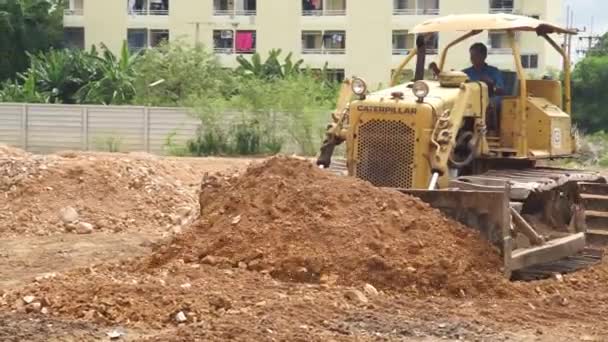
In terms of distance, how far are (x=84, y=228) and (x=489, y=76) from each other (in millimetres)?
5930

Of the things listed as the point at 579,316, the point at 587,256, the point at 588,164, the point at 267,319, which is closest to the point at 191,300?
the point at 267,319

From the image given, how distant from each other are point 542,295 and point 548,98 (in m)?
3.58

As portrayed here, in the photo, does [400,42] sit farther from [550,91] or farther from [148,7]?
[550,91]

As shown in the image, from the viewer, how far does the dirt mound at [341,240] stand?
955cm

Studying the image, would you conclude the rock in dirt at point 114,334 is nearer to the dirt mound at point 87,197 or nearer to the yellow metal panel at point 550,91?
the yellow metal panel at point 550,91

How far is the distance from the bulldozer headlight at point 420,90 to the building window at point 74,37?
157 feet

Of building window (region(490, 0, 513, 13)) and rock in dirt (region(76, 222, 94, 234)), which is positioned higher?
building window (region(490, 0, 513, 13))

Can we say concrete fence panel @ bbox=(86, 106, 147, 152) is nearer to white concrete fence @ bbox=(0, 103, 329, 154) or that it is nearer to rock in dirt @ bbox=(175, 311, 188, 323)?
white concrete fence @ bbox=(0, 103, 329, 154)

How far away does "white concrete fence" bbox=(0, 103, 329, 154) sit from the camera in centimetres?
3556

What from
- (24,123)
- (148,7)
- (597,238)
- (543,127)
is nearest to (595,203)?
(597,238)

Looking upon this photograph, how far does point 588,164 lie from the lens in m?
31.2

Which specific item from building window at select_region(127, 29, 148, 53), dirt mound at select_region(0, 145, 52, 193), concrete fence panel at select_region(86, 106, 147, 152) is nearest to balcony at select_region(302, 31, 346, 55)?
building window at select_region(127, 29, 148, 53)

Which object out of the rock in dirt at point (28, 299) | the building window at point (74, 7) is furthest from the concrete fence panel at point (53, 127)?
the rock in dirt at point (28, 299)

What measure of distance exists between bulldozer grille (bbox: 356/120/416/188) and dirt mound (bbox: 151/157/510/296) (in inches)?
27.0
